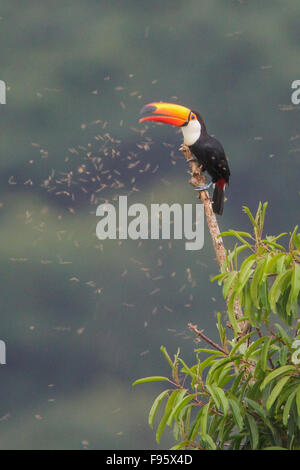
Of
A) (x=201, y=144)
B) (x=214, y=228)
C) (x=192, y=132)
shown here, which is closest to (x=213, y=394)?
(x=214, y=228)

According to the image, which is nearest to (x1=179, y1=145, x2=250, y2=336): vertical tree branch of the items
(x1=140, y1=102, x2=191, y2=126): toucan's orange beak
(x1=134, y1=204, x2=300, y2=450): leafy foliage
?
(x1=134, y1=204, x2=300, y2=450): leafy foliage

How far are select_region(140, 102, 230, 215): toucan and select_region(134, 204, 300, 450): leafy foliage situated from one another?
121 centimetres

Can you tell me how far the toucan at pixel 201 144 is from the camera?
382 cm

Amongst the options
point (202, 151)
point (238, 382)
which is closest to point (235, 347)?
point (238, 382)

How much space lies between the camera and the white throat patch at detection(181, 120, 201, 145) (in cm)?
399

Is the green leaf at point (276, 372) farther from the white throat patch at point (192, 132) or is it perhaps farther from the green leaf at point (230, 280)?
the white throat patch at point (192, 132)

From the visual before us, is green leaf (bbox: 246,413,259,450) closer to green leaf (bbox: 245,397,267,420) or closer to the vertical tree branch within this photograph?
green leaf (bbox: 245,397,267,420)

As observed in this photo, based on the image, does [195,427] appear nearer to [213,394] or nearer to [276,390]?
[213,394]

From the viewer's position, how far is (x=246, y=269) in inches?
91.7

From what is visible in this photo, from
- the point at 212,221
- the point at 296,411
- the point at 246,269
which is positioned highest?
the point at 212,221

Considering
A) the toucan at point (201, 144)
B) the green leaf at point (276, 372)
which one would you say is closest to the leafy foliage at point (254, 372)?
the green leaf at point (276, 372)
